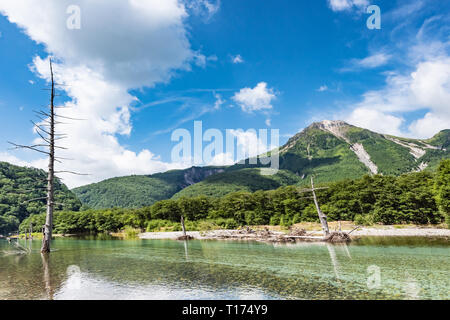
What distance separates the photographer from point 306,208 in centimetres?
6022

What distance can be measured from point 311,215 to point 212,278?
51881mm

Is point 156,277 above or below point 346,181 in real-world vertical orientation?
below

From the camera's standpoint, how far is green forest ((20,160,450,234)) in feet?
159

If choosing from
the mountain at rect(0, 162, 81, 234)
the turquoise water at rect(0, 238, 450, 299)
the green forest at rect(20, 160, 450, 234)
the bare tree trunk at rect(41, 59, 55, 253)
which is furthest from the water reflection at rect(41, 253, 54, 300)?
the mountain at rect(0, 162, 81, 234)

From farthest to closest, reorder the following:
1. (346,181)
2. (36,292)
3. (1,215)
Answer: (1,215), (346,181), (36,292)

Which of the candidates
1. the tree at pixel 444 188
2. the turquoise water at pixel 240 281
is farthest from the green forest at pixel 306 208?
the turquoise water at pixel 240 281

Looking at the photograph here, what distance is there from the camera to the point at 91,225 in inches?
3329

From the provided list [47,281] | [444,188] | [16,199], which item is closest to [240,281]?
[47,281]

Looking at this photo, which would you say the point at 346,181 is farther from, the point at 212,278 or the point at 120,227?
the point at 120,227

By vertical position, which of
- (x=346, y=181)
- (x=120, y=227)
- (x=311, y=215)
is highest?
(x=346, y=181)

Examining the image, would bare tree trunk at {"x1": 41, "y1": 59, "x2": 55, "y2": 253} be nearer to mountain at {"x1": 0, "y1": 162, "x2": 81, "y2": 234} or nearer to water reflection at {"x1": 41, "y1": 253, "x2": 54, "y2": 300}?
water reflection at {"x1": 41, "y1": 253, "x2": 54, "y2": 300}

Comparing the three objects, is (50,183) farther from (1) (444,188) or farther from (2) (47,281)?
(1) (444,188)
